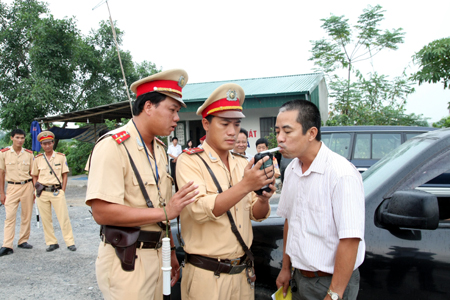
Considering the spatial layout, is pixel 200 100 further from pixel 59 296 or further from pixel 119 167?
pixel 119 167

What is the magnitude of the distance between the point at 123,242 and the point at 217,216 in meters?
0.51

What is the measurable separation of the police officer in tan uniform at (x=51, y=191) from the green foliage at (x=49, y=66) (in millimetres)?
11657

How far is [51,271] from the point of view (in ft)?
14.0

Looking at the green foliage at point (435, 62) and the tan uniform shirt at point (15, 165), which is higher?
the green foliage at point (435, 62)

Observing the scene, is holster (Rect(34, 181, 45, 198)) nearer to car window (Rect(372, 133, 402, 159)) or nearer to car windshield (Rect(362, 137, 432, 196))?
car windshield (Rect(362, 137, 432, 196))

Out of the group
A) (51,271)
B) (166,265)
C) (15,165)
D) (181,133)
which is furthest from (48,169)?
(181,133)

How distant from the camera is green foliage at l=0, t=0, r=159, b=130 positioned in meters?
15.7

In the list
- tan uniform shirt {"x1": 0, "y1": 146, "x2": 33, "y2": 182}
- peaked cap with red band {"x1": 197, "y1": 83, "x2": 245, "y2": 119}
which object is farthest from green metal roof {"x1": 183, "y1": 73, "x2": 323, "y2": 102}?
peaked cap with red band {"x1": 197, "y1": 83, "x2": 245, "y2": 119}

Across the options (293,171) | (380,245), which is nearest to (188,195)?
(293,171)

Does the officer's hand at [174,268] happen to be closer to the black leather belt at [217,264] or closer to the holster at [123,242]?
the black leather belt at [217,264]

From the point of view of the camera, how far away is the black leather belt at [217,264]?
180cm

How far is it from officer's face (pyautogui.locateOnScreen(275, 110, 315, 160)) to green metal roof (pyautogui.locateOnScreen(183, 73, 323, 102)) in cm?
965

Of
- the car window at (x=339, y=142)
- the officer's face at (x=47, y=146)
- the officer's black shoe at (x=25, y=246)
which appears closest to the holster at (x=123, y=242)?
the officer's black shoe at (x=25, y=246)

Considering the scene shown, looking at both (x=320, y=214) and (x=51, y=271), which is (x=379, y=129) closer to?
(x=320, y=214)
